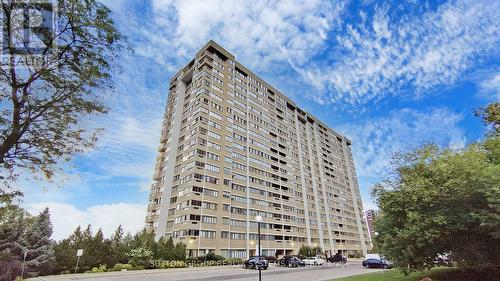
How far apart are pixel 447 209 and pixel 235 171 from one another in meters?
49.5

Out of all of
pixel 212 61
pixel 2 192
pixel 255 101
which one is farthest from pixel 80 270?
pixel 255 101

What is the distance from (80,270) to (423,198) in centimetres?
3565

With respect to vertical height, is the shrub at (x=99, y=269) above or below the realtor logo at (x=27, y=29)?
below

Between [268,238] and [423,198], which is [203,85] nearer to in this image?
[268,238]

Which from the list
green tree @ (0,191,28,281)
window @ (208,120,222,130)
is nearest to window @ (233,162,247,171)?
window @ (208,120,222,130)

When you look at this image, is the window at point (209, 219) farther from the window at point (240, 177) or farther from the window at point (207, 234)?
the window at point (240, 177)

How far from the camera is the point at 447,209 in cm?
1555

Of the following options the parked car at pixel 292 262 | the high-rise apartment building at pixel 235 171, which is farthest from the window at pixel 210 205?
the parked car at pixel 292 262

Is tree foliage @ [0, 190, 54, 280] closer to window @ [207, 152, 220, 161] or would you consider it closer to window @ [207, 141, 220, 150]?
window @ [207, 152, 220, 161]

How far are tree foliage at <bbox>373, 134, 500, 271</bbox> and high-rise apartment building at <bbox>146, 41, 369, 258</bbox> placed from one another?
3841cm

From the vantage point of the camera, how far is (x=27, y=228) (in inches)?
1208

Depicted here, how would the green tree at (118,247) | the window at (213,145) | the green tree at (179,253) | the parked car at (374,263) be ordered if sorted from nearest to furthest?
1. the green tree at (118,247)
2. the parked car at (374,263)
3. the green tree at (179,253)
4. the window at (213,145)

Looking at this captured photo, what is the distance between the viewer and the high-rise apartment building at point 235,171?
177 feet

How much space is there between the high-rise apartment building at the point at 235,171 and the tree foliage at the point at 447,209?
126ft
